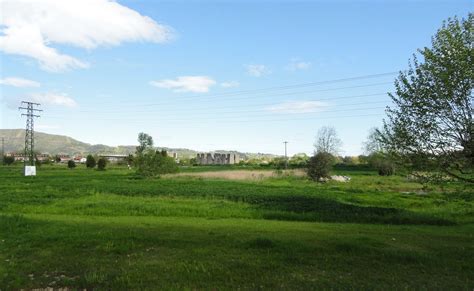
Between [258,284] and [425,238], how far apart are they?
37.6 feet

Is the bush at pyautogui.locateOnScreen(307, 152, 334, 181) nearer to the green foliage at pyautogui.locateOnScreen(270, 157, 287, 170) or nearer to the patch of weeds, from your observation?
the green foliage at pyautogui.locateOnScreen(270, 157, 287, 170)

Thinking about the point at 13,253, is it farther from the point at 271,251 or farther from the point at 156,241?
the point at 271,251

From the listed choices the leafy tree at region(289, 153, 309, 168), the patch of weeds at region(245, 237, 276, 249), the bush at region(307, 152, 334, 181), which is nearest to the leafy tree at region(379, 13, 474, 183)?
the patch of weeds at region(245, 237, 276, 249)

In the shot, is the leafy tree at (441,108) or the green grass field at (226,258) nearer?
the green grass field at (226,258)

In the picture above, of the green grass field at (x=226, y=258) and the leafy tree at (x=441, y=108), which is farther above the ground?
the leafy tree at (x=441, y=108)

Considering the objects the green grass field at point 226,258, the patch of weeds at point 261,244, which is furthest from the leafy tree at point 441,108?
the patch of weeds at point 261,244

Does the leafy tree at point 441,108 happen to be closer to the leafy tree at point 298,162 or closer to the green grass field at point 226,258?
the green grass field at point 226,258

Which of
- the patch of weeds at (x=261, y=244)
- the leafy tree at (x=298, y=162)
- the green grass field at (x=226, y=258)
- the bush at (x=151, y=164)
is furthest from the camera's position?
the leafy tree at (x=298, y=162)

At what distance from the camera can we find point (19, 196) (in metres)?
33.5

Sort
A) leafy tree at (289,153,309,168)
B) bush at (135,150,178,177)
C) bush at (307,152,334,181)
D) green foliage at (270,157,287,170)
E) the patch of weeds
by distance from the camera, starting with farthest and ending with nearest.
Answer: green foliage at (270,157,287,170) < leafy tree at (289,153,309,168) < bush at (135,150,178,177) < bush at (307,152,334,181) < the patch of weeds

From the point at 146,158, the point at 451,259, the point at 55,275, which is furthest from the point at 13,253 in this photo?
the point at 146,158

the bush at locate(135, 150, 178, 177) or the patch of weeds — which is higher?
the bush at locate(135, 150, 178, 177)

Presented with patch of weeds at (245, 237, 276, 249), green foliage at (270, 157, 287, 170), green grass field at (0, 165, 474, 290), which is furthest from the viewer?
green foliage at (270, 157, 287, 170)

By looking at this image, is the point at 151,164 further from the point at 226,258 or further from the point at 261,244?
the point at 226,258
